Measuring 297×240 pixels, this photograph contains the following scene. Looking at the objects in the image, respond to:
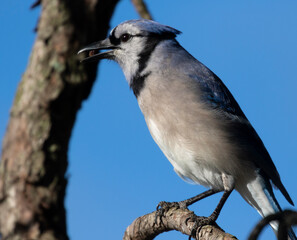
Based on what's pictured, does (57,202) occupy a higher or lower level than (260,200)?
higher

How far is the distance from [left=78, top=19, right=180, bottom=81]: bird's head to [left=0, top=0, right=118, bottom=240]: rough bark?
2.59 meters

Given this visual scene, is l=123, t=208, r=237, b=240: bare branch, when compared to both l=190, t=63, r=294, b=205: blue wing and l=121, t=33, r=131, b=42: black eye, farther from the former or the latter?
l=121, t=33, r=131, b=42: black eye

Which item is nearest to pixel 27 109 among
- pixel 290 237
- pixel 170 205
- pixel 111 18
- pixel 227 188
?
pixel 111 18

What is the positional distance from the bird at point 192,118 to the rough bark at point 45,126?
198cm

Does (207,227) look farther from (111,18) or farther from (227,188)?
(111,18)

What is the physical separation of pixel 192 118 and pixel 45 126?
2312 mm

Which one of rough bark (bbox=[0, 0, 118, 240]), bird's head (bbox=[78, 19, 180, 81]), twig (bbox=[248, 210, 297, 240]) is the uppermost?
bird's head (bbox=[78, 19, 180, 81])

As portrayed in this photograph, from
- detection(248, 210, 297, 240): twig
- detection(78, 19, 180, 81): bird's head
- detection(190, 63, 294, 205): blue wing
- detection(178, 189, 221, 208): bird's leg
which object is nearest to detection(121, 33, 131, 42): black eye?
detection(78, 19, 180, 81): bird's head

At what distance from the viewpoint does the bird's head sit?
4164 mm

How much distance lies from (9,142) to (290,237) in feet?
A: 9.56

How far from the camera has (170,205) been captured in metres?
3.58

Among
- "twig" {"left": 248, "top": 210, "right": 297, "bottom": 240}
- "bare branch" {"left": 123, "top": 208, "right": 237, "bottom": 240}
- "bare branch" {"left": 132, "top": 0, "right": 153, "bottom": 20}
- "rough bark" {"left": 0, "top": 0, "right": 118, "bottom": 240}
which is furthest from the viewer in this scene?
"bare branch" {"left": 123, "top": 208, "right": 237, "bottom": 240}

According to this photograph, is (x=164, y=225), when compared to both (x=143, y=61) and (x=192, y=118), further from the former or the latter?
(x=143, y=61)

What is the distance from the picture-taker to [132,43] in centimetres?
421
